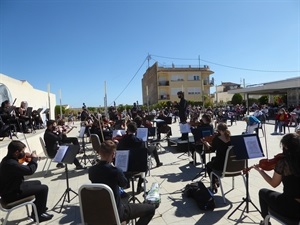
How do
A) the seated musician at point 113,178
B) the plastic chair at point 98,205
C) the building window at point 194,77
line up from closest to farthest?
the plastic chair at point 98,205 < the seated musician at point 113,178 < the building window at point 194,77

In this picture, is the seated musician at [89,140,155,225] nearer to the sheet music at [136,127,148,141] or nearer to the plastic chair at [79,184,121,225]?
the plastic chair at [79,184,121,225]

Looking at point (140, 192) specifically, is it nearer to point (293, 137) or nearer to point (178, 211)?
point (178, 211)

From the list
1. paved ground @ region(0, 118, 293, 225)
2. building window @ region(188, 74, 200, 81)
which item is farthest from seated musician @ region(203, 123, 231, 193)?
building window @ region(188, 74, 200, 81)

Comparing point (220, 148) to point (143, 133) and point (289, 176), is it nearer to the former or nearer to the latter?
point (289, 176)

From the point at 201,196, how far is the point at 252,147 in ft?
4.23

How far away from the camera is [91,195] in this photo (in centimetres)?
275

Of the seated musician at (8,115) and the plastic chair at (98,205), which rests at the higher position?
the seated musician at (8,115)

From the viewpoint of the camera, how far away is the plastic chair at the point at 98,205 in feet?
8.90

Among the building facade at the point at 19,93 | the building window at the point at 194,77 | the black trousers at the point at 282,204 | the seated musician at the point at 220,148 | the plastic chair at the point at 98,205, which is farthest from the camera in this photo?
the building window at the point at 194,77

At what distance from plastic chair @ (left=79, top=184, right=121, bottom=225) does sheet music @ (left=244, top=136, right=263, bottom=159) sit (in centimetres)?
230

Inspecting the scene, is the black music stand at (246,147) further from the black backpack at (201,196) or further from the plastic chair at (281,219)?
the plastic chair at (281,219)

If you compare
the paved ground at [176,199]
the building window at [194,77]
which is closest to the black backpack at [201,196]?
the paved ground at [176,199]

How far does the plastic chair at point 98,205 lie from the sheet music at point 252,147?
7.55 ft

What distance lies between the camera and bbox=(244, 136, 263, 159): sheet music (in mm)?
3966
